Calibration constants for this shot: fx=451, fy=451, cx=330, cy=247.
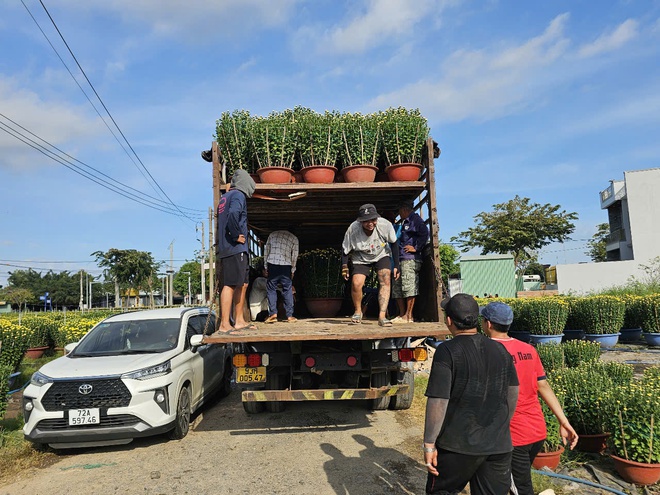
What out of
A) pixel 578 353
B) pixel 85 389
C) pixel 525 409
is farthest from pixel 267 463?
pixel 578 353

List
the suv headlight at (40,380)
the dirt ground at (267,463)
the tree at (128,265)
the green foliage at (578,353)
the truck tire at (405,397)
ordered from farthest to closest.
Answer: the tree at (128,265) < the green foliage at (578,353) < the truck tire at (405,397) < the suv headlight at (40,380) < the dirt ground at (267,463)

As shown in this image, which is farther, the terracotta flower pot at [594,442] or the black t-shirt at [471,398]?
the terracotta flower pot at [594,442]

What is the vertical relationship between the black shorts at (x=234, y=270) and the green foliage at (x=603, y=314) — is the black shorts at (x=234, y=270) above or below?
above

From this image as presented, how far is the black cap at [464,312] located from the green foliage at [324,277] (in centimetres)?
456

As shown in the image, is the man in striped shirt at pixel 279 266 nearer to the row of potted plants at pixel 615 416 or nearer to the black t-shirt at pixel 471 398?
the row of potted plants at pixel 615 416

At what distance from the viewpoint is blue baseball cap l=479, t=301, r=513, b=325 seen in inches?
121

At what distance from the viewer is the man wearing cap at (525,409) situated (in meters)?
2.92

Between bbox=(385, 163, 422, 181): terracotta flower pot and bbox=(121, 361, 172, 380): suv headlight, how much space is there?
→ 3556mm

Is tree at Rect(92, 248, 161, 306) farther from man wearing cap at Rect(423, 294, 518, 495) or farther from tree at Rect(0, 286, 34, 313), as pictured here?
man wearing cap at Rect(423, 294, 518, 495)

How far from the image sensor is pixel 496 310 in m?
3.13

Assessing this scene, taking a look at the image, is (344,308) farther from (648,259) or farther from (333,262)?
(648,259)

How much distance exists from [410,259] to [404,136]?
1.58 m

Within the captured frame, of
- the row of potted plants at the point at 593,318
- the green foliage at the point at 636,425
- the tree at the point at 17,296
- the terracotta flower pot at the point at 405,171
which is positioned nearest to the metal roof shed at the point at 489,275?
the row of potted plants at the point at 593,318

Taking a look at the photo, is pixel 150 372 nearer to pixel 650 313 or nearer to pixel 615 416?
pixel 615 416
